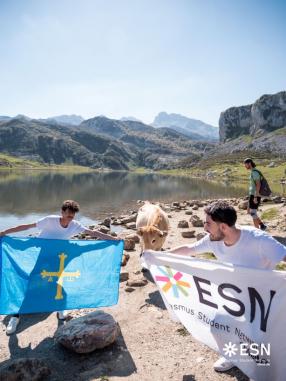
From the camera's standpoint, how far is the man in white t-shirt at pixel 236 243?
591 cm

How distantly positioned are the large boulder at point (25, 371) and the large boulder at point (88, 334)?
3.10 ft

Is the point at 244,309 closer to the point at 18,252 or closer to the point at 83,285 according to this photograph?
the point at 83,285

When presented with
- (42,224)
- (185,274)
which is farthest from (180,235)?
(185,274)

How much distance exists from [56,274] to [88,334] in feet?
6.75

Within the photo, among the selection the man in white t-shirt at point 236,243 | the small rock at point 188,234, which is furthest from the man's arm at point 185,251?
the small rock at point 188,234

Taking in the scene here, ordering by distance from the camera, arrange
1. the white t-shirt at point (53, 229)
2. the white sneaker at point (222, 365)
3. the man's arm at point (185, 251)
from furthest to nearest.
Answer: the white t-shirt at point (53, 229) → the man's arm at point (185, 251) → the white sneaker at point (222, 365)

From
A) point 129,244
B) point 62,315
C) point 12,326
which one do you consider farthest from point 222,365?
point 129,244

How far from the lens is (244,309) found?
19.8ft

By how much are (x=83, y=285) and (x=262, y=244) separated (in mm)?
5202

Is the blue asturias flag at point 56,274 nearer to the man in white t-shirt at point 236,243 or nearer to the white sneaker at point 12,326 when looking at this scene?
the white sneaker at point 12,326

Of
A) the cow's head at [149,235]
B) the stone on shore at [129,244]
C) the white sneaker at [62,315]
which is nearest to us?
the white sneaker at [62,315]

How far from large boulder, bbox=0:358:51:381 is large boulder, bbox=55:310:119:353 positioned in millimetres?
945

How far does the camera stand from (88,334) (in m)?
7.83

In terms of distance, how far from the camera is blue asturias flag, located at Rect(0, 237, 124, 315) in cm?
880
